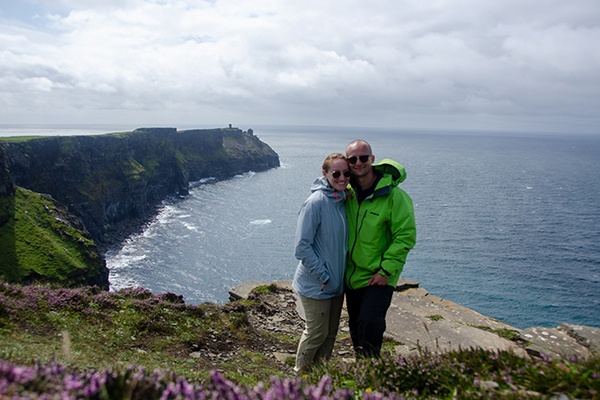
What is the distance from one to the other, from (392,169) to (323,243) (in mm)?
1749

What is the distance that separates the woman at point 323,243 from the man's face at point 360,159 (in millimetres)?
155

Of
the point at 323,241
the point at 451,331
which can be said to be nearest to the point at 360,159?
the point at 323,241

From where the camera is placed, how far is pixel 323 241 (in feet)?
23.7

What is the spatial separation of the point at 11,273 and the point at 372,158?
53687 mm

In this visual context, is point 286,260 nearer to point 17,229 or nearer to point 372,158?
point 17,229

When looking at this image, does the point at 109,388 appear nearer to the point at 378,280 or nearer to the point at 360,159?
the point at 378,280

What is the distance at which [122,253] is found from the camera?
80062mm

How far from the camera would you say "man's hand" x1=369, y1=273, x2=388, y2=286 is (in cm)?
693

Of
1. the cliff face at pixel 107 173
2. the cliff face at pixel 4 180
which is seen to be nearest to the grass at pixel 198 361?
the cliff face at pixel 4 180

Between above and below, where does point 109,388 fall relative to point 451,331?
above

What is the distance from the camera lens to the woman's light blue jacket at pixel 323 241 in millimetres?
7082

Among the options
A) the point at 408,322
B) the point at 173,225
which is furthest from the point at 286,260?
the point at 408,322

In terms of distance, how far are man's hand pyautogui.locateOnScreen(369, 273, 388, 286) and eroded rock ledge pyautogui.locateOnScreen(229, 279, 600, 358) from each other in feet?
4.01

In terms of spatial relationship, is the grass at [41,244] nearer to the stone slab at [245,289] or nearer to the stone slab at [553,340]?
the stone slab at [245,289]
